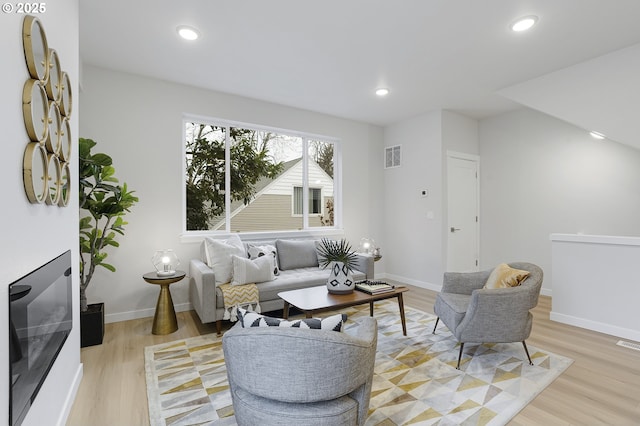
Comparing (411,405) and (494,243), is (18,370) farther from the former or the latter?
(494,243)

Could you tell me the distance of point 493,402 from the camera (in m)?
2.07

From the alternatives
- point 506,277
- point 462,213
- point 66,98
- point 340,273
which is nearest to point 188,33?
point 66,98

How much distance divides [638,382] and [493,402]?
1.19 m

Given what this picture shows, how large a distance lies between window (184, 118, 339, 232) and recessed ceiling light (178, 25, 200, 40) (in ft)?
4.58

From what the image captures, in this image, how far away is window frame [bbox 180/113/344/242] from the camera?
4.00 m

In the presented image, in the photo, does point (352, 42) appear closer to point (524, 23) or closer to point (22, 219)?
point (524, 23)

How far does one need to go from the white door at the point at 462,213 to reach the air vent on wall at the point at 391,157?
34.4 inches

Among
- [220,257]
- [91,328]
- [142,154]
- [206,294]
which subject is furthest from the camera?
[142,154]

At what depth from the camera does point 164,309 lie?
3217 mm

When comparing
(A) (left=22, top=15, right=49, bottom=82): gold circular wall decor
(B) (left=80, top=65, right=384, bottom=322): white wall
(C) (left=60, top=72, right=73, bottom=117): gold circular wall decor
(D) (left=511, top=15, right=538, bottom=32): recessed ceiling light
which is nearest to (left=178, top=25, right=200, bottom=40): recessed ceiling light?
(C) (left=60, top=72, right=73, bottom=117): gold circular wall decor

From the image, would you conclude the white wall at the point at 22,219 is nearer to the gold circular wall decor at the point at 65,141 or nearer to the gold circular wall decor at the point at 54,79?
the gold circular wall decor at the point at 54,79

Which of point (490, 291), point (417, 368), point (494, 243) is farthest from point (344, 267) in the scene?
point (494, 243)

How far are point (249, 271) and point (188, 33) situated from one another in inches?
88.6

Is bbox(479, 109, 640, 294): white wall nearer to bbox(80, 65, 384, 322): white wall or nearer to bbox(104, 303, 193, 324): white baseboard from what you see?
bbox(80, 65, 384, 322): white wall
